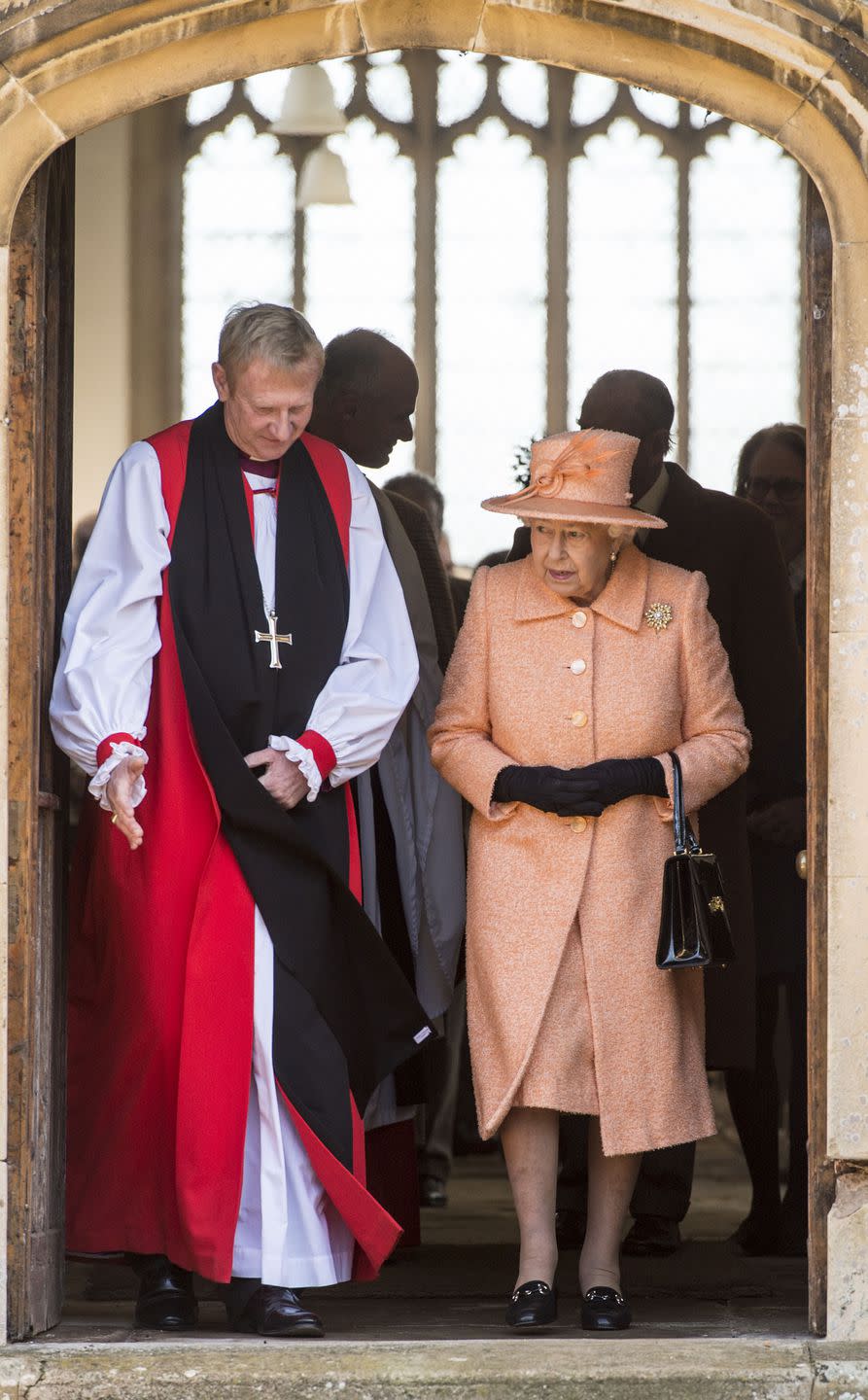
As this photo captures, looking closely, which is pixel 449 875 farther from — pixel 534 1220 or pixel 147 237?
pixel 147 237

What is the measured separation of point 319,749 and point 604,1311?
1264 millimetres

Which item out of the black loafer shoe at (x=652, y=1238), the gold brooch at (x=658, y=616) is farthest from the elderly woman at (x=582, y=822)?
the black loafer shoe at (x=652, y=1238)

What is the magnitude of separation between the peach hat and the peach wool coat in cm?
17

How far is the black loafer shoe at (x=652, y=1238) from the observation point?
19.4 feet

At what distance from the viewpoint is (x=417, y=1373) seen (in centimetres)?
433

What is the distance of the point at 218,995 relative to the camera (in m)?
4.58

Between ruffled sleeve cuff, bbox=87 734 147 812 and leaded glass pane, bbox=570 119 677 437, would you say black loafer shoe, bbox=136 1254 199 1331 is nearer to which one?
ruffled sleeve cuff, bbox=87 734 147 812

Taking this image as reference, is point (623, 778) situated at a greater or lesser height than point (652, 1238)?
greater

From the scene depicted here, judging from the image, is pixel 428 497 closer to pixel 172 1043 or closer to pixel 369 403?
pixel 369 403

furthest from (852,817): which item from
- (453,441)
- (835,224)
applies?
(453,441)

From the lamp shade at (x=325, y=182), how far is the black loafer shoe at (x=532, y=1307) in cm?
863

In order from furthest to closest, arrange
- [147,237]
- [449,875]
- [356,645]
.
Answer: [147,237] < [449,875] < [356,645]

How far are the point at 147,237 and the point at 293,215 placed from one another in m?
0.92

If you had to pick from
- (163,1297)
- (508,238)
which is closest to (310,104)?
(508,238)
